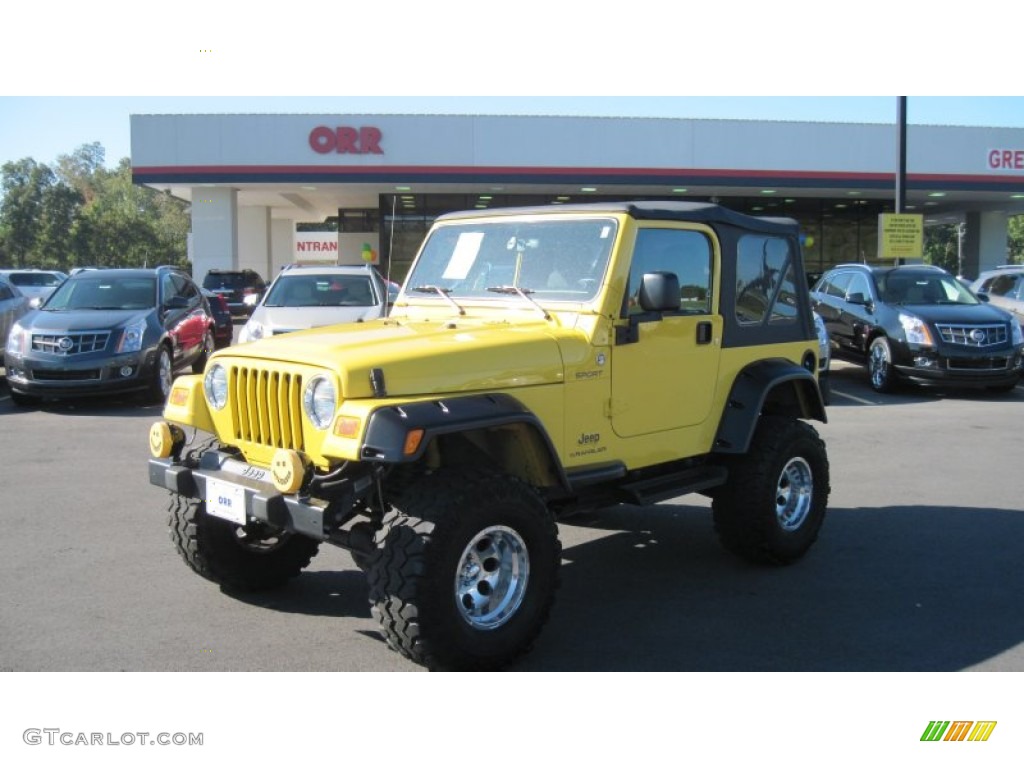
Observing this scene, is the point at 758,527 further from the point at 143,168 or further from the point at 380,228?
the point at 380,228

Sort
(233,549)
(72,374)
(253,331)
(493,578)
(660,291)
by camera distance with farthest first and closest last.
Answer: (253,331)
(72,374)
(233,549)
(660,291)
(493,578)

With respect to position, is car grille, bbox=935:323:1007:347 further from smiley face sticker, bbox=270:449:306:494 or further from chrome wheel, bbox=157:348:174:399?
smiley face sticker, bbox=270:449:306:494

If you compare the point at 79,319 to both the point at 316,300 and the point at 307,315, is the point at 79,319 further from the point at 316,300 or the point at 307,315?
the point at 316,300

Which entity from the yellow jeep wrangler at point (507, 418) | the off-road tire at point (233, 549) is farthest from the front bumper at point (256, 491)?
the off-road tire at point (233, 549)

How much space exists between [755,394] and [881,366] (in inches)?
348

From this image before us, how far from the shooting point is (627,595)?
5.21 m

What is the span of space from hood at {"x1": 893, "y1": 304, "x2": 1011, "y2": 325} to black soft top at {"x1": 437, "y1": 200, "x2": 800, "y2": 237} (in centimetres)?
802

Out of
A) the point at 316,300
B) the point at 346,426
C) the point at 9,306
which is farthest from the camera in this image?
the point at 9,306

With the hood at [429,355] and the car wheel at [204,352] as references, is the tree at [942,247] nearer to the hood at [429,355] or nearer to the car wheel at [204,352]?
the car wheel at [204,352]

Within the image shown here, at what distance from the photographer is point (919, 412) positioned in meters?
11.9

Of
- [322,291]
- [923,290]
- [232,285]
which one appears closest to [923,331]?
[923,290]

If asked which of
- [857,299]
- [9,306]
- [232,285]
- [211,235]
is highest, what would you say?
[211,235]

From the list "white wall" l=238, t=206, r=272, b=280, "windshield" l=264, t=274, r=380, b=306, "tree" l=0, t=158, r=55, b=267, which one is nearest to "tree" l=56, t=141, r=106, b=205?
"tree" l=0, t=158, r=55, b=267

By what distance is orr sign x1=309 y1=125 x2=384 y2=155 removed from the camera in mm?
26641
